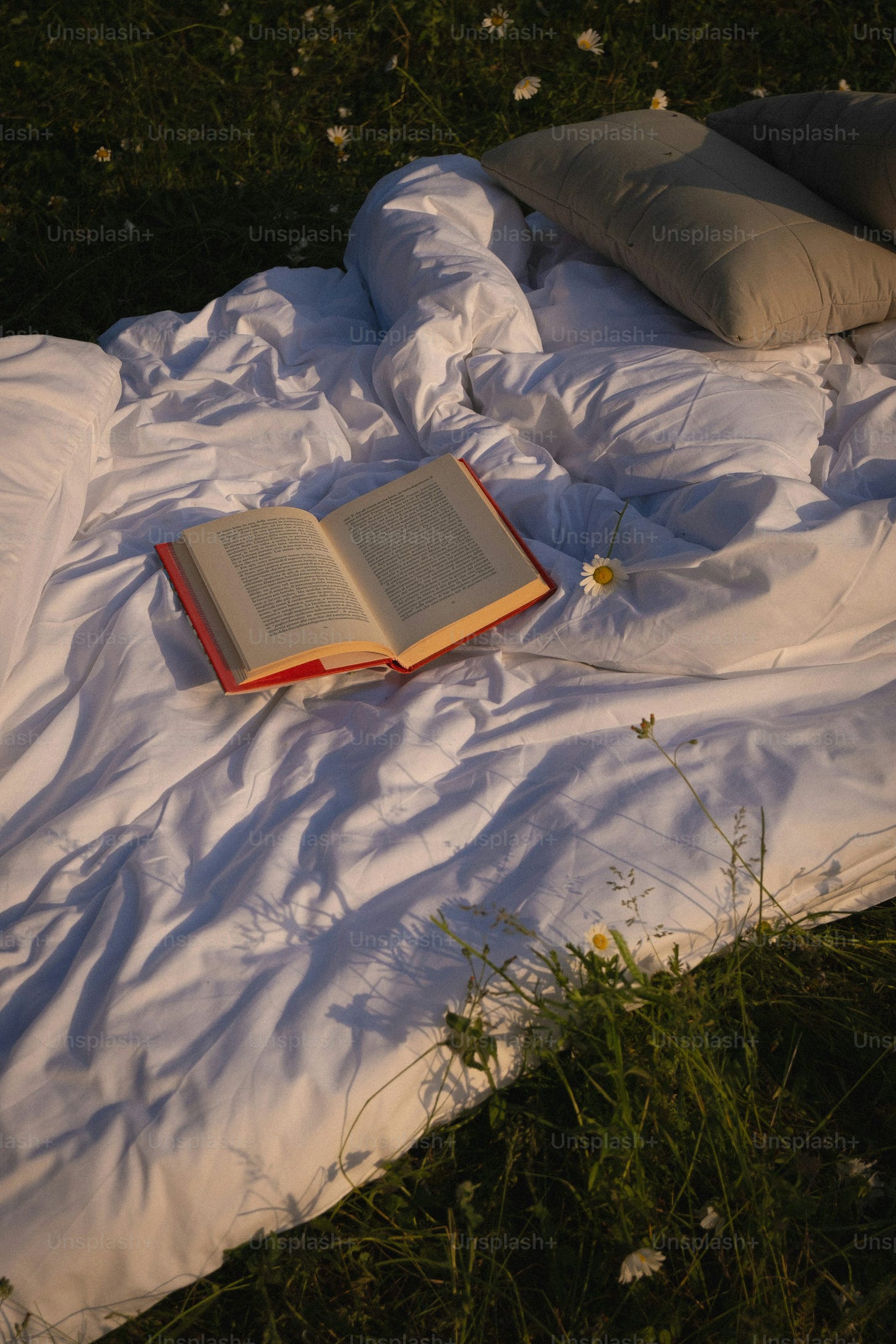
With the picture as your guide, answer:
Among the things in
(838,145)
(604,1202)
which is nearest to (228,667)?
(604,1202)

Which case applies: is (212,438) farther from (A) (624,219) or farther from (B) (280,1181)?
(B) (280,1181)

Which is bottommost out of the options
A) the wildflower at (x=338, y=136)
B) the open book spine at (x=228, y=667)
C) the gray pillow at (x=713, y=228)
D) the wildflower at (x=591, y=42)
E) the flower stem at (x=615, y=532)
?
the open book spine at (x=228, y=667)

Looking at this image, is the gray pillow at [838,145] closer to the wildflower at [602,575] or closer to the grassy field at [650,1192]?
the wildflower at [602,575]

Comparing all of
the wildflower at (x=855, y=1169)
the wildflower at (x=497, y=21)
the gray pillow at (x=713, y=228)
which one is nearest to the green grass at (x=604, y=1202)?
the wildflower at (x=855, y=1169)

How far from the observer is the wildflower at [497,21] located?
10.3ft

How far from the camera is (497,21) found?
10.3 feet

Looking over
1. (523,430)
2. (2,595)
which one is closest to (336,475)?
(523,430)

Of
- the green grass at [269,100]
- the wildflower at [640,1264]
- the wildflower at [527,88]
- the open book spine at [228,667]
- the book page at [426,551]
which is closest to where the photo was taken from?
the wildflower at [640,1264]

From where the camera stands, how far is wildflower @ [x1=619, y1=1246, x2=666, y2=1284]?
1.11 metres

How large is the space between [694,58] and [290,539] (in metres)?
2.77

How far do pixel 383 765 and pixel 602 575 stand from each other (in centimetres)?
46

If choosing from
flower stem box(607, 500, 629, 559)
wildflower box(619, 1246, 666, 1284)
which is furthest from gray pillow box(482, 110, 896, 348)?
wildflower box(619, 1246, 666, 1284)

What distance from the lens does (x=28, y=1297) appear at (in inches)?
42.3

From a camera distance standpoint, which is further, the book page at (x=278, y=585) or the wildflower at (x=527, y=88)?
the wildflower at (x=527, y=88)
